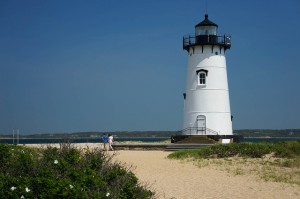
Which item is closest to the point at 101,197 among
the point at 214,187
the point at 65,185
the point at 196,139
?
the point at 65,185

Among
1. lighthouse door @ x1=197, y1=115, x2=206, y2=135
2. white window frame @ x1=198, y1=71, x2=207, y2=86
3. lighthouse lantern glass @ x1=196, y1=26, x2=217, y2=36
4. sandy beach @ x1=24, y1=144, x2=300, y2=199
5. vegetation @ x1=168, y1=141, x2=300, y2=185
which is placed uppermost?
lighthouse lantern glass @ x1=196, y1=26, x2=217, y2=36

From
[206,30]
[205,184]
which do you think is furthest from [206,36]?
[205,184]

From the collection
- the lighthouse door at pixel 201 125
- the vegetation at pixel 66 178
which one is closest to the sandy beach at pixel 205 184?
the vegetation at pixel 66 178

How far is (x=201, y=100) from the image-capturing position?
34.2m

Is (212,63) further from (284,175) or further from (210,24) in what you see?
(284,175)

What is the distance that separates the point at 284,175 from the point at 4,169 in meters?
10.8

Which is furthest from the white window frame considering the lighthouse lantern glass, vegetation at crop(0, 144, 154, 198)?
vegetation at crop(0, 144, 154, 198)

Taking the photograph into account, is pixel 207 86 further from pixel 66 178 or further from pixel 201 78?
pixel 66 178

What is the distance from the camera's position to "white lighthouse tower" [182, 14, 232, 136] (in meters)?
34.1

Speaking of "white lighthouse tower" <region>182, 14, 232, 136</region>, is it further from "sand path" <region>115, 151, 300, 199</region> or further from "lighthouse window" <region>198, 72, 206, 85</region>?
"sand path" <region>115, 151, 300, 199</region>

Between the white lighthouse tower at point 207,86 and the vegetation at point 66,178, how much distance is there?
24.3 meters

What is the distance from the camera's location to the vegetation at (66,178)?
7438 millimetres

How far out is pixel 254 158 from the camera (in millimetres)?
22516

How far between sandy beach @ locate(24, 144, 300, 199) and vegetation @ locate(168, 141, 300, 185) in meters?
1.07
